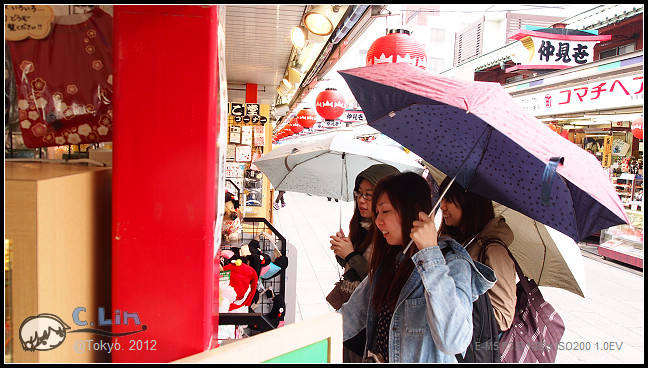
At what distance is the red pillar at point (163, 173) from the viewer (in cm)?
87

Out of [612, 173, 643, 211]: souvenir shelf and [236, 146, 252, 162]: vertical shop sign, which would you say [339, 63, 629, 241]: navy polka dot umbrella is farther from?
[612, 173, 643, 211]: souvenir shelf

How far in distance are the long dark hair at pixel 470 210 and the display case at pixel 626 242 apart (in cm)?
725

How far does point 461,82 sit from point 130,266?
1267 millimetres

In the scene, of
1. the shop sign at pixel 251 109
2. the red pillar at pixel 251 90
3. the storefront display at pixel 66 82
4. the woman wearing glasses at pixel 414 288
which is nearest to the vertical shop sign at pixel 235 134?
the shop sign at pixel 251 109

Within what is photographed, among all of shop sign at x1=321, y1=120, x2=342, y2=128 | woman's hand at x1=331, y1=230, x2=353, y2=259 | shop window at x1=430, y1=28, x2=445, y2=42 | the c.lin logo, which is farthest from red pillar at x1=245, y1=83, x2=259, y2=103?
shop window at x1=430, y1=28, x2=445, y2=42

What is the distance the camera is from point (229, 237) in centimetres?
352

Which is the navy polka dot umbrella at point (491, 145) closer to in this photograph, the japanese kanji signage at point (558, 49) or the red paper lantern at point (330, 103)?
the red paper lantern at point (330, 103)

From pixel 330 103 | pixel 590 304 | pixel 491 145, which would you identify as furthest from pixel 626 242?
pixel 491 145

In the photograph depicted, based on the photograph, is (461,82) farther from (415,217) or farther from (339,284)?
A: (339,284)

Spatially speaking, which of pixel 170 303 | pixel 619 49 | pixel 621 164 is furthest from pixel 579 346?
pixel 619 49

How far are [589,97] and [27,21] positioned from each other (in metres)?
8.75

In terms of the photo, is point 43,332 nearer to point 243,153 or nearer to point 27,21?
point 27,21

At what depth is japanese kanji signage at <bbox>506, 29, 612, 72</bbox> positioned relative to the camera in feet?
26.6

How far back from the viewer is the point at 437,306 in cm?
140
